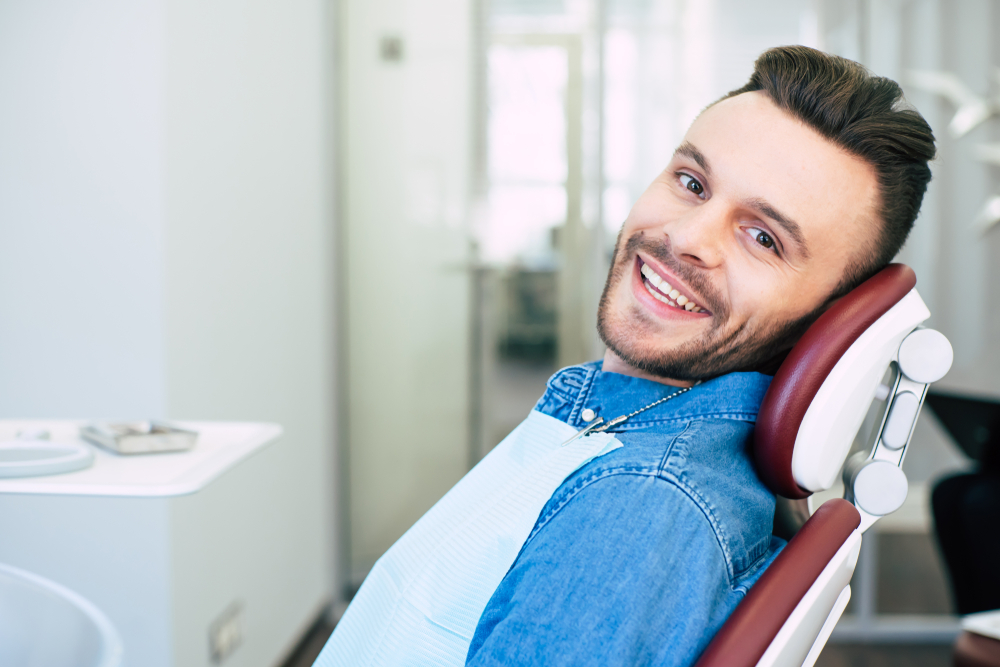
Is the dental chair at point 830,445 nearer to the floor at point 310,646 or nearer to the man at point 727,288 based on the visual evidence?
the man at point 727,288

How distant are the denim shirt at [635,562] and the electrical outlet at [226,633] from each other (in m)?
1.24

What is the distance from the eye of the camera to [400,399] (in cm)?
247

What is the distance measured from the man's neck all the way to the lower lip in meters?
0.08

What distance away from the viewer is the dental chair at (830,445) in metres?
0.62

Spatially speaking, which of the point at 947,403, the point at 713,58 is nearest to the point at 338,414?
the point at 713,58

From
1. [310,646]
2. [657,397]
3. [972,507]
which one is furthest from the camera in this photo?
[310,646]

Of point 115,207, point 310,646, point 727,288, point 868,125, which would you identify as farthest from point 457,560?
point 310,646

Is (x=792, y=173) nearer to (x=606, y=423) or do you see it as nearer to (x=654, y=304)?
(x=654, y=304)

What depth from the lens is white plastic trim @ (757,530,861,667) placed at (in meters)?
0.61

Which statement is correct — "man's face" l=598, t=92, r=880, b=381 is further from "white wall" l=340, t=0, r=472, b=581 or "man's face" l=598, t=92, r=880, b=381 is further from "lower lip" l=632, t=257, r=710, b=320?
"white wall" l=340, t=0, r=472, b=581

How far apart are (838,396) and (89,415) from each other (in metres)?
1.33

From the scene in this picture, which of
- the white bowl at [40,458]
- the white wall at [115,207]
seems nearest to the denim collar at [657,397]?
the white bowl at [40,458]

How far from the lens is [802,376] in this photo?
0.73 m

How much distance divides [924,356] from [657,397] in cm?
30
